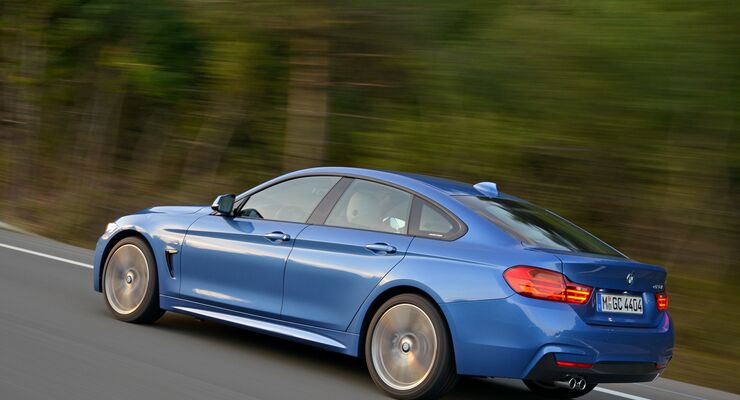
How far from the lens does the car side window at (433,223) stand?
607cm

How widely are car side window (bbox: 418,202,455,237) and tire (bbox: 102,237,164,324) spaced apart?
235cm

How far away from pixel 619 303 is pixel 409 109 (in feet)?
26.0

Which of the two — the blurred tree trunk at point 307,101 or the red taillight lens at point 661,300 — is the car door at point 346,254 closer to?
the red taillight lens at point 661,300

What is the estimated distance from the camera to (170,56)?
684 inches

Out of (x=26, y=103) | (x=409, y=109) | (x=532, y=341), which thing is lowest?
(x=532, y=341)

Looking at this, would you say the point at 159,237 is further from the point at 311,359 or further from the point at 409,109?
the point at 409,109

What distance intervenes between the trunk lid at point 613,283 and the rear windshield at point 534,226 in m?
0.24

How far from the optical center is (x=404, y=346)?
5.93 meters

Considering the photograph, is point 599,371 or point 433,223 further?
point 433,223

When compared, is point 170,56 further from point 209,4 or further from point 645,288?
point 645,288

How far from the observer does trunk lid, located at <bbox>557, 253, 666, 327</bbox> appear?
5.53 m

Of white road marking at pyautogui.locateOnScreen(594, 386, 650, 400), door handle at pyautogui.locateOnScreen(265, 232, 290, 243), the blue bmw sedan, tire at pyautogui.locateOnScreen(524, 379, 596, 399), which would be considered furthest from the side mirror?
white road marking at pyautogui.locateOnScreen(594, 386, 650, 400)

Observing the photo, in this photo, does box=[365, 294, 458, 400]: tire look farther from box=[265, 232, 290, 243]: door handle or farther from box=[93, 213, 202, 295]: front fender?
box=[93, 213, 202, 295]: front fender

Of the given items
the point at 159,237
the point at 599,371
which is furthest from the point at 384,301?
the point at 159,237
